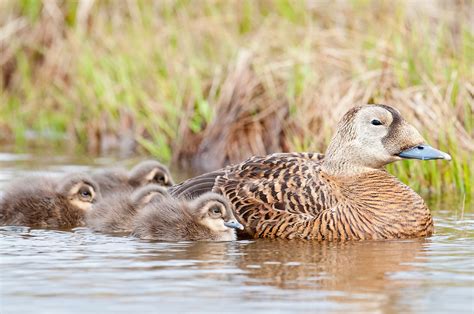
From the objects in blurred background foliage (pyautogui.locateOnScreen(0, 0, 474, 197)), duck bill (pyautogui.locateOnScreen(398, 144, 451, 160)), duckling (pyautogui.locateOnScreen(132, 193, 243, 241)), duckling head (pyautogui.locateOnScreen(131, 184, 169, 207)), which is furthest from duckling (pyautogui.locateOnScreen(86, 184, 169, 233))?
blurred background foliage (pyautogui.locateOnScreen(0, 0, 474, 197))

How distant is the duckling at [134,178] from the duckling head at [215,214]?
1.75m

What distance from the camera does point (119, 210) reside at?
8.48 m

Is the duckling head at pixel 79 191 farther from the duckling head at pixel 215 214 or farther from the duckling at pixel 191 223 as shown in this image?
the duckling head at pixel 215 214

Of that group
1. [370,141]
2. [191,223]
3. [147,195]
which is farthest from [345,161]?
[147,195]

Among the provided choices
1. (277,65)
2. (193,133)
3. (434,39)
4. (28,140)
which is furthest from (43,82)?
(434,39)

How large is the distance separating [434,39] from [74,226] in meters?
4.59

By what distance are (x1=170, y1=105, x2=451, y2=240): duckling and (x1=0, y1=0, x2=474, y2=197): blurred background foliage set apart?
173 cm

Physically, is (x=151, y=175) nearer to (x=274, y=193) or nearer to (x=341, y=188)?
(x=274, y=193)

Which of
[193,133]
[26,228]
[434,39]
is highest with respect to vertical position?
[434,39]

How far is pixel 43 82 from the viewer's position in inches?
598

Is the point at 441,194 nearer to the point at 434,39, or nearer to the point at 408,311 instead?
the point at 434,39

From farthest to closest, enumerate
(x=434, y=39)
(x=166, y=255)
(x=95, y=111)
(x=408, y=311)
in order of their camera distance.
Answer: (x=95, y=111) → (x=434, y=39) → (x=166, y=255) → (x=408, y=311)

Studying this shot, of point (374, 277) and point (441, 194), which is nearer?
point (374, 277)

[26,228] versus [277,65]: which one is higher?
[277,65]
